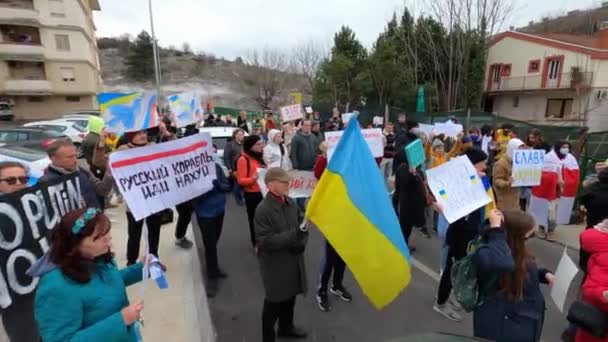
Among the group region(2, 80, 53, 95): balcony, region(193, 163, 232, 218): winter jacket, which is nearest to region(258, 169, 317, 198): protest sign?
region(193, 163, 232, 218): winter jacket

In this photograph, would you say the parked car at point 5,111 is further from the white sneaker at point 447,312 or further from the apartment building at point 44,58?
the white sneaker at point 447,312

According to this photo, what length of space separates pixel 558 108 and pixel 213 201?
34.6m

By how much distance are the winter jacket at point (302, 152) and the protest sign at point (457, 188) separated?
3.75 meters

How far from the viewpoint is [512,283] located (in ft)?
7.97

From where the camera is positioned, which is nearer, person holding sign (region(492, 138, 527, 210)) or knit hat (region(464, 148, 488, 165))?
knit hat (region(464, 148, 488, 165))

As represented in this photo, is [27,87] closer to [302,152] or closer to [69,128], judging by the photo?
[69,128]

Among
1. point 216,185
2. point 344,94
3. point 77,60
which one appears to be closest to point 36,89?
point 77,60

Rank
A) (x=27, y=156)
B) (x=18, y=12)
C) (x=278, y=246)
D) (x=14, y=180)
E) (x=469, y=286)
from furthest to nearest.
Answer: (x=18, y=12), (x=27, y=156), (x=278, y=246), (x=14, y=180), (x=469, y=286)

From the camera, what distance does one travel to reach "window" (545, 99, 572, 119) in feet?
98.4

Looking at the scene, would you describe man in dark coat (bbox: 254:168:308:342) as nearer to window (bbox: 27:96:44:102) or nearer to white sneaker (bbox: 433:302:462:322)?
white sneaker (bbox: 433:302:462:322)

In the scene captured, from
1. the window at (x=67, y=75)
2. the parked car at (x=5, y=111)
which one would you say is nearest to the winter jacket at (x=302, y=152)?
the parked car at (x=5, y=111)

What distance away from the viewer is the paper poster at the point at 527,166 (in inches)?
234

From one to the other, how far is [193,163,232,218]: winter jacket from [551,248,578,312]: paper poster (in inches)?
143

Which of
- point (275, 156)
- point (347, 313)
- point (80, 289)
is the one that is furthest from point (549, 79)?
point (80, 289)
